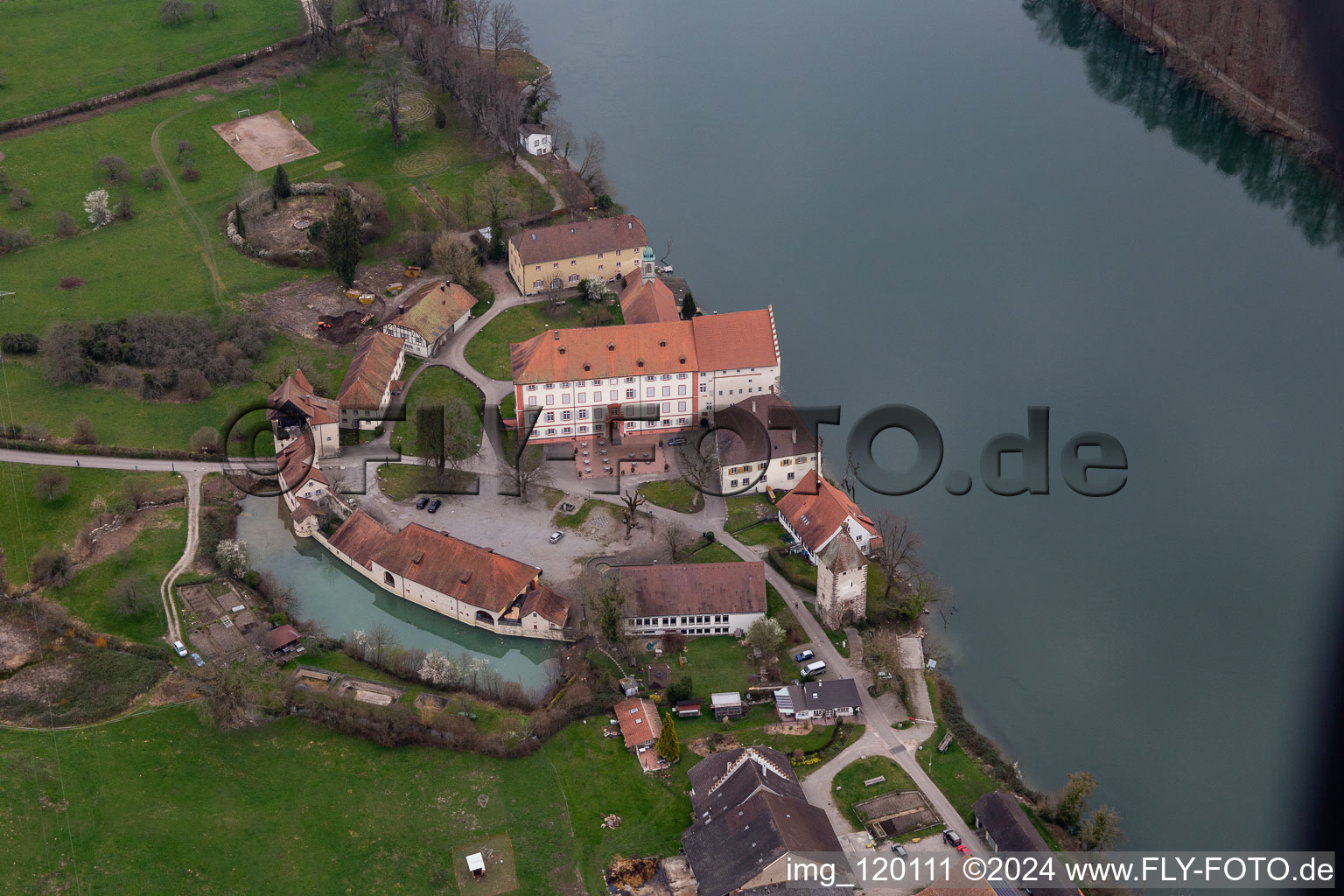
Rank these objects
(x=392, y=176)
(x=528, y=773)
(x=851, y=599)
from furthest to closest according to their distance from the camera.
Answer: (x=392, y=176)
(x=851, y=599)
(x=528, y=773)

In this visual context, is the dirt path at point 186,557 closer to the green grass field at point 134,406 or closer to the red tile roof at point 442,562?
the green grass field at point 134,406

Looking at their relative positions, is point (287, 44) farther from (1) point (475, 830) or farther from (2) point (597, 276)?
(1) point (475, 830)

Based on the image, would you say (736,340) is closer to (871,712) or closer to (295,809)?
(871,712)

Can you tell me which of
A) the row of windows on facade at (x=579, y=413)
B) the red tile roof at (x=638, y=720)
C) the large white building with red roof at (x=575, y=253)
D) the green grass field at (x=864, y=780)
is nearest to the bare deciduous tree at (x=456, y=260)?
the large white building with red roof at (x=575, y=253)

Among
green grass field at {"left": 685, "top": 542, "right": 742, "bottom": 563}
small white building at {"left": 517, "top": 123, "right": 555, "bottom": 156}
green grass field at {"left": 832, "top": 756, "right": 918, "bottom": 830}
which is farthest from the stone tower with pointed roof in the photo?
small white building at {"left": 517, "top": 123, "right": 555, "bottom": 156}

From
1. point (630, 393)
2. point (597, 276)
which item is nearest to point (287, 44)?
point (597, 276)

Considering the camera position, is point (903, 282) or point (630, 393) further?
point (903, 282)

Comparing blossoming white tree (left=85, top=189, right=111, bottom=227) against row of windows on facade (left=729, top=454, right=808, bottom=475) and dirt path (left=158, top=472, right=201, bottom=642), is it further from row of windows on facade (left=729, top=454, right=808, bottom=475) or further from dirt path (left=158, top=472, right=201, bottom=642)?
row of windows on facade (left=729, top=454, right=808, bottom=475)
